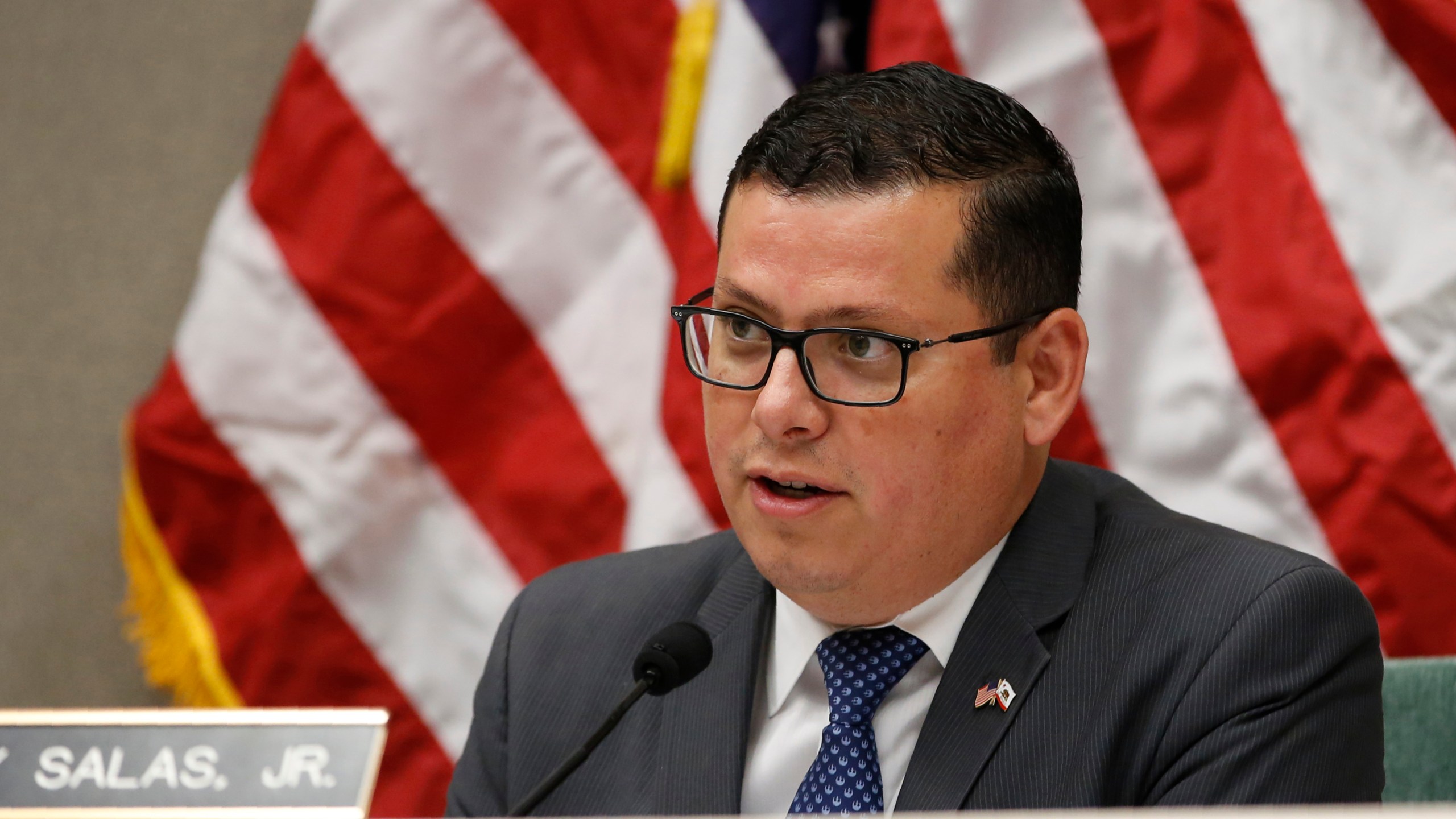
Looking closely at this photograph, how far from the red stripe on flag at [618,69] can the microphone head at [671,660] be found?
3.67 feet

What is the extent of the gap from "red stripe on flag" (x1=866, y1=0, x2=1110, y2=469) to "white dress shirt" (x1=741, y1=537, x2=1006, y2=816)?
738 mm

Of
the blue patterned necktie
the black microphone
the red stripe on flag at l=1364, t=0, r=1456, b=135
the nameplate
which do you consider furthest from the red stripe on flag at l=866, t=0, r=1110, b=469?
the nameplate

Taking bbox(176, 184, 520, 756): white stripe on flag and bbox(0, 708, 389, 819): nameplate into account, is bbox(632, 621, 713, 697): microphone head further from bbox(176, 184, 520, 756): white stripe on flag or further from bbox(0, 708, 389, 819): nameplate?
bbox(176, 184, 520, 756): white stripe on flag

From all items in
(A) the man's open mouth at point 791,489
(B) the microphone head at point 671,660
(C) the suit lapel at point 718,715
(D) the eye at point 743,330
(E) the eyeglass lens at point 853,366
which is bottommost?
(C) the suit lapel at point 718,715

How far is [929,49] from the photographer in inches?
85.5

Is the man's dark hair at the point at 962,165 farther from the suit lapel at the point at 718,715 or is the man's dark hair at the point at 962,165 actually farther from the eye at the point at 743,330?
the suit lapel at the point at 718,715

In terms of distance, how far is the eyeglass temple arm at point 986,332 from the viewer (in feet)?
4.34

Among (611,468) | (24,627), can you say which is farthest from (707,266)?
(24,627)

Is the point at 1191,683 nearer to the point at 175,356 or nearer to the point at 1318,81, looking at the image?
the point at 1318,81

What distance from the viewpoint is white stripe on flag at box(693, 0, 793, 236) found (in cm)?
222

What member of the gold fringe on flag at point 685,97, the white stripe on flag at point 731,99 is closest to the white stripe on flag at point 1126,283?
the white stripe on flag at point 731,99

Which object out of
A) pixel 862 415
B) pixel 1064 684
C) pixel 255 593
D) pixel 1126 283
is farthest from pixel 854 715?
pixel 255 593

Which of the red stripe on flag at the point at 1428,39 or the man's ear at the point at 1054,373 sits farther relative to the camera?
the red stripe on flag at the point at 1428,39

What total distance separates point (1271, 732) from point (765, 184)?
71 cm
